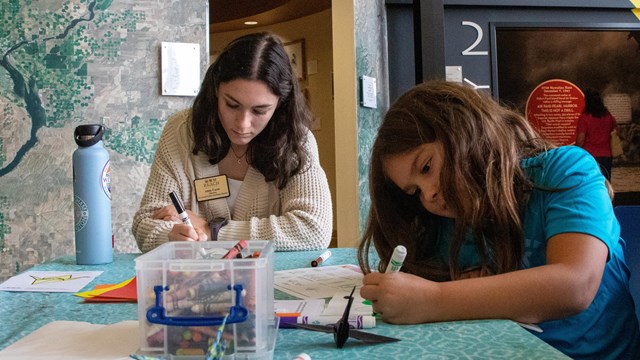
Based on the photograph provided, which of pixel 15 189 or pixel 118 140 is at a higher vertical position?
pixel 118 140

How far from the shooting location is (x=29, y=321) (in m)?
0.88

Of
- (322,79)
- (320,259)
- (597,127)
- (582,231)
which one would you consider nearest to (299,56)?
(322,79)

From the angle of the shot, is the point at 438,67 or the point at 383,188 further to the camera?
the point at 438,67

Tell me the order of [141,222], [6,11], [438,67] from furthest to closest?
[438,67] → [6,11] → [141,222]

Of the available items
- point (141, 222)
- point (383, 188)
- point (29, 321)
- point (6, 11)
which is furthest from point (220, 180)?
point (6, 11)

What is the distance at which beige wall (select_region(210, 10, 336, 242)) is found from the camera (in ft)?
18.6

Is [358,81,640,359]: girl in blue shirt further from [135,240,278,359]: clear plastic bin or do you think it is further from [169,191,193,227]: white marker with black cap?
[169,191,193,227]: white marker with black cap

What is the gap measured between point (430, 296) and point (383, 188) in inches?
18.2

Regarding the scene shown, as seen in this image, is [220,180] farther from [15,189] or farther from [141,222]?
[15,189]

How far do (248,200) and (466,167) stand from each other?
813mm

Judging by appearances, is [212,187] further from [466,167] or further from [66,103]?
[66,103]

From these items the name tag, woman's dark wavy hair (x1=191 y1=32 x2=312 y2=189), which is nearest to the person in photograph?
woman's dark wavy hair (x1=191 y1=32 x2=312 y2=189)

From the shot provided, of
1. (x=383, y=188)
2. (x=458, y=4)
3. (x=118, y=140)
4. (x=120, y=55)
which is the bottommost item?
(x=383, y=188)

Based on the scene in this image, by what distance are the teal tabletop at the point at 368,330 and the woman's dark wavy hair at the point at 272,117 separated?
76 cm
